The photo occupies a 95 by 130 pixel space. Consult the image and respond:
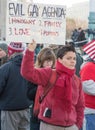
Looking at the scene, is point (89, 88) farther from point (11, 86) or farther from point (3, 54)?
point (3, 54)

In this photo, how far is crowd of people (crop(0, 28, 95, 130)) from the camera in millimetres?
3795

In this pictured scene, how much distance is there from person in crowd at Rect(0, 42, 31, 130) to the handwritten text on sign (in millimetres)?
948

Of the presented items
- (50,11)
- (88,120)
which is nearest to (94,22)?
(88,120)

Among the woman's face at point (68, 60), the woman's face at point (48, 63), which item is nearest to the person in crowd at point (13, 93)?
the woman's face at point (48, 63)

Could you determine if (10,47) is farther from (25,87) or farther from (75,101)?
(75,101)

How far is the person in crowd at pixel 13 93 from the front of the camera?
15.7 feet

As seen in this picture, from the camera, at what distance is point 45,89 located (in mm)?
3854

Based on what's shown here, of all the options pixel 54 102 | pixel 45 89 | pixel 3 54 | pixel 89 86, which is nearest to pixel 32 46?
pixel 45 89

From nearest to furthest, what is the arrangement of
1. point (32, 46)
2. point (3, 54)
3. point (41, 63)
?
1. point (32, 46)
2. point (41, 63)
3. point (3, 54)

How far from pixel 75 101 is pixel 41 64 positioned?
90 cm

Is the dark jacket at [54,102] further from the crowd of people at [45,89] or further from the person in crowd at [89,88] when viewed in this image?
the person in crowd at [89,88]

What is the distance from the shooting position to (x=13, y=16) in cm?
390

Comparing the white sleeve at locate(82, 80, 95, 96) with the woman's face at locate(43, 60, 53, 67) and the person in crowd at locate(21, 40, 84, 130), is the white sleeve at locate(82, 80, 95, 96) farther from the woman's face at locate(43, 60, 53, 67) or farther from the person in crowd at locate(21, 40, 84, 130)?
the person in crowd at locate(21, 40, 84, 130)

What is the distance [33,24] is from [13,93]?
1247mm
